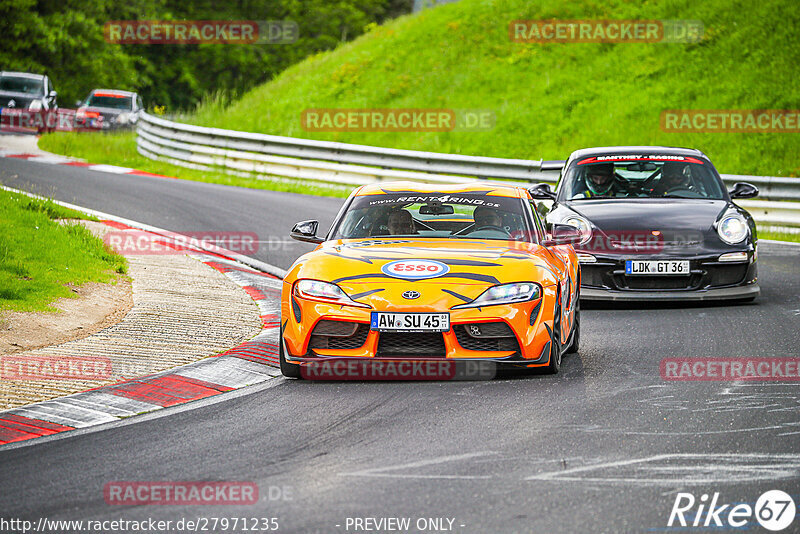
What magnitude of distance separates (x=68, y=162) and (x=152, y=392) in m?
19.9

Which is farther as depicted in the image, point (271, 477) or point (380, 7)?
point (380, 7)

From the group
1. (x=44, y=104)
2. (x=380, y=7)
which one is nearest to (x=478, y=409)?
(x=44, y=104)


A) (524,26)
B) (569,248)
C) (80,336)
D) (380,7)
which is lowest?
(80,336)

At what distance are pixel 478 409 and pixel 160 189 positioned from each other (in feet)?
48.9

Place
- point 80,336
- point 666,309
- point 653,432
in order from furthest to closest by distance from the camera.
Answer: point 666,309, point 80,336, point 653,432

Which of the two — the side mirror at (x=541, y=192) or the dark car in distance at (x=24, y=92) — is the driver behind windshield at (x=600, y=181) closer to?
the side mirror at (x=541, y=192)

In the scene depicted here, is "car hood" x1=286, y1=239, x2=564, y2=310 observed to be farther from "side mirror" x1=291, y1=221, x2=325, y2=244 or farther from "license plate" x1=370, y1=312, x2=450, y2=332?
"side mirror" x1=291, y1=221, x2=325, y2=244

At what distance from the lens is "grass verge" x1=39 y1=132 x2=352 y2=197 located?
23.6m

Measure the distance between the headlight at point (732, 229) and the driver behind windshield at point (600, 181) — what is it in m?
1.40

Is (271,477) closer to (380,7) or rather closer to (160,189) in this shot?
(160,189)

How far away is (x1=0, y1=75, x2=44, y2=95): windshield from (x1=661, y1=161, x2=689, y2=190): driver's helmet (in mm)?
28804

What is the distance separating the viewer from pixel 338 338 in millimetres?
7609

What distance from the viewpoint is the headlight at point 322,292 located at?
761cm

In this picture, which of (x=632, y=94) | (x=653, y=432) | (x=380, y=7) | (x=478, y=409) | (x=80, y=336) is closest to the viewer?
(x=653, y=432)
